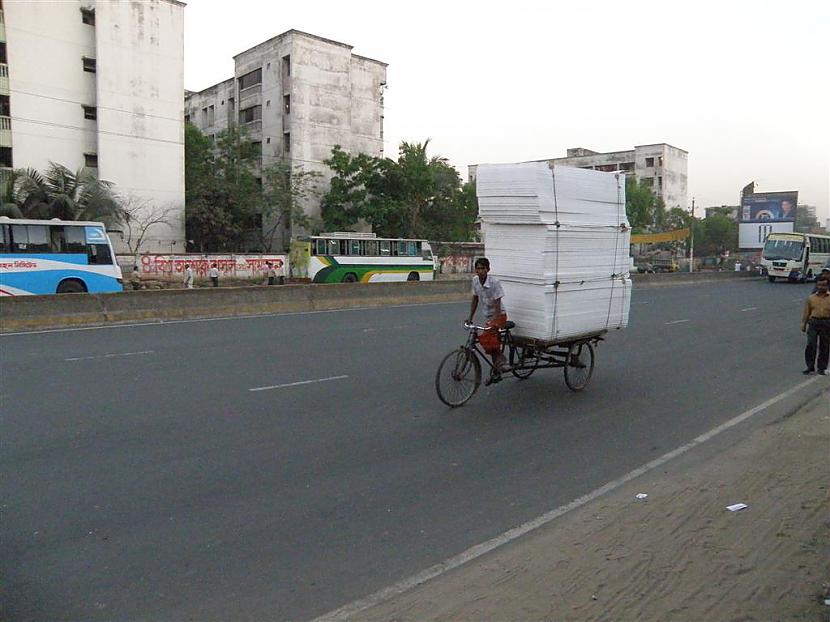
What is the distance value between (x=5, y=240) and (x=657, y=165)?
9334cm

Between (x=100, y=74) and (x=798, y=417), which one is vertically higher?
(x=100, y=74)

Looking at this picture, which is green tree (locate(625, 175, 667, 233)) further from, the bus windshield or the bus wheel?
the bus wheel

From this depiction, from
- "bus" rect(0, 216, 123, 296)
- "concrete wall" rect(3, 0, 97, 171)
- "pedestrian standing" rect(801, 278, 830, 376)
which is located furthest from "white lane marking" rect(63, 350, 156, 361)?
"concrete wall" rect(3, 0, 97, 171)

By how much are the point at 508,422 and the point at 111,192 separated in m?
37.6

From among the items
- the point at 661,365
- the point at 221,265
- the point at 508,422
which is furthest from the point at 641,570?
the point at 221,265

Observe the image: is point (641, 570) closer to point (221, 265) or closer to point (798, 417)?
point (798, 417)

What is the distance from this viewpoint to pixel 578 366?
944 cm

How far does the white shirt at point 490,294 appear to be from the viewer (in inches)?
327

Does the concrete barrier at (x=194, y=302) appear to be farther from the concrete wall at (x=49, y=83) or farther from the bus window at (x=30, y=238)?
the concrete wall at (x=49, y=83)

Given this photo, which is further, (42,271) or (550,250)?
(42,271)

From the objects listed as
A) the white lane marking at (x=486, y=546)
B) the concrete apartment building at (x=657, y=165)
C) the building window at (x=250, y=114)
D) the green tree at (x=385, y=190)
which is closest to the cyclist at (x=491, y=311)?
the white lane marking at (x=486, y=546)

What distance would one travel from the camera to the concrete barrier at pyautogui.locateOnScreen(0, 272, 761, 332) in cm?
1644

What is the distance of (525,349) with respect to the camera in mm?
8836

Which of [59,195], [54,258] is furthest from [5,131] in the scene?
[54,258]
